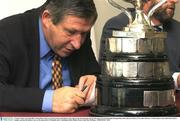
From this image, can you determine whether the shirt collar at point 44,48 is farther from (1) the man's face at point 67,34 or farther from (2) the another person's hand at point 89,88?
(2) the another person's hand at point 89,88

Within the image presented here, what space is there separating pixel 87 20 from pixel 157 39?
480 mm

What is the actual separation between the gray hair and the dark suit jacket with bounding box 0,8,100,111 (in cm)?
13

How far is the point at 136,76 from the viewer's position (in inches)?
38.8

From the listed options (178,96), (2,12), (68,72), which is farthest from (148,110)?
(2,12)

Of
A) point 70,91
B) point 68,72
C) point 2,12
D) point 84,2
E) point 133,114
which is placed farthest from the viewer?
point 2,12

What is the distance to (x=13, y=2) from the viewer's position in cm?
247

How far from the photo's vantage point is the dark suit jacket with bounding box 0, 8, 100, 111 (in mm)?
1271

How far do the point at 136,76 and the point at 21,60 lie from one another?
2.02 feet

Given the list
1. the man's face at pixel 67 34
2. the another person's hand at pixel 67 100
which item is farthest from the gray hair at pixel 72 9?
the another person's hand at pixel 67 100

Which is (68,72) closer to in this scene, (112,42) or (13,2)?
(112,42)

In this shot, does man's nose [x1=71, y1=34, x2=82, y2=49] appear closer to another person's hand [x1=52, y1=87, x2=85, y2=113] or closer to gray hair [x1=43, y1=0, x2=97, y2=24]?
gray hair [x1=43, y1=0, x2=97, y2=24]

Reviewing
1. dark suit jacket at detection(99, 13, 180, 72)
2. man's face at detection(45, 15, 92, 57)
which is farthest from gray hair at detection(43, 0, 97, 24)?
dark suit jacket at detection(99, 13, 180, 72)

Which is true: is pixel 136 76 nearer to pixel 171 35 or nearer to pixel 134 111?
pixel 134 111

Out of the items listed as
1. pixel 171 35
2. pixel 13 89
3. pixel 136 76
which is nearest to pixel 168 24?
pixel 171 35
